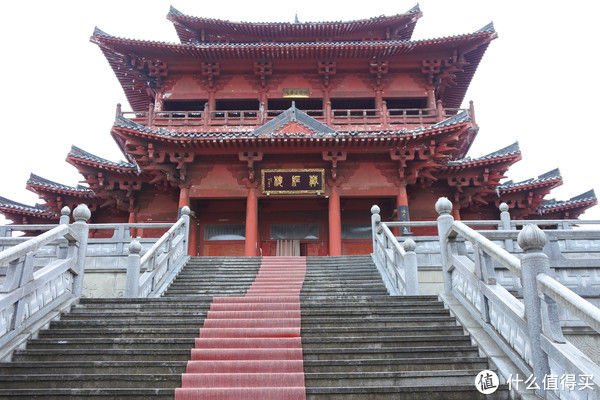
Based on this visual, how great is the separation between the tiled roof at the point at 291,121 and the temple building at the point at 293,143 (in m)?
0.05

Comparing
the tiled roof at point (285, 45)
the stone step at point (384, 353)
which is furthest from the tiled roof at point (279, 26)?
the stone step at point (384, 353)

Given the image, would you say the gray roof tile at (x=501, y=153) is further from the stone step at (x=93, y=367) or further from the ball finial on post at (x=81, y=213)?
the stone step at (x=93, y=367)

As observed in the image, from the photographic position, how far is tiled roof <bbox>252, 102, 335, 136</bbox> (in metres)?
13.8

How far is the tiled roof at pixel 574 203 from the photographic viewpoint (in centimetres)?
1609

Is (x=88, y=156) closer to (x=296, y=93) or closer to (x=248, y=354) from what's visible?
(x=296, y=93)

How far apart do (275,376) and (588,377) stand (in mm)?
2870

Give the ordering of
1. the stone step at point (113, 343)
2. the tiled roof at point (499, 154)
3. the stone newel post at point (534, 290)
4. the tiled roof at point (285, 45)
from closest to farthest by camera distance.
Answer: the stone newel post at point (534, 290) < the stone step at point (113, 343) < the tiled roof at point (499, 154) < the tiled roof at point (285, 45)

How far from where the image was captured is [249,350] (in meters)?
5.16

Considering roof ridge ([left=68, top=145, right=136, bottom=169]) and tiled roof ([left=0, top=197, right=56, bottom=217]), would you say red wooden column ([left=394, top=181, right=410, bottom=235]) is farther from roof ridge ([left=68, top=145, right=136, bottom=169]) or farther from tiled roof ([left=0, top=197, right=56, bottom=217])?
tiled roof ([left=0, top=197, right=56, bottom=217])

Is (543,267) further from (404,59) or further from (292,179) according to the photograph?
(404,59)

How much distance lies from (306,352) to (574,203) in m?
15.3

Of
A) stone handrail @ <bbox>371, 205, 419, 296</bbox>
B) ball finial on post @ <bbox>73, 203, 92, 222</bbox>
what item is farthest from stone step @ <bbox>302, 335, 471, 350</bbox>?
ball finial on post @ <bbox>73, 203, 92, 222</bbox>

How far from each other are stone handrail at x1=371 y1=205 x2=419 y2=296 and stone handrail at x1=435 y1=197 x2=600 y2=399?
6.06 ft

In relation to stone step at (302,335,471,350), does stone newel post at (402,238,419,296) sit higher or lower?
higher
